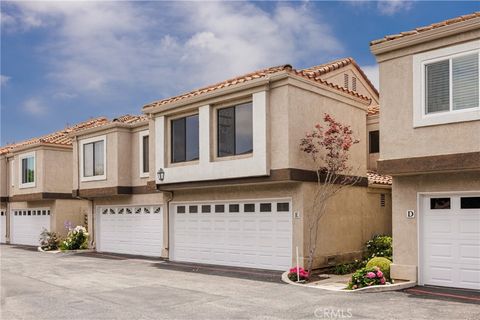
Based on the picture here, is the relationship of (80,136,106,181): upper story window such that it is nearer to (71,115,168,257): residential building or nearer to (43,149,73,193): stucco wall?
(71,115,168,257): residential building

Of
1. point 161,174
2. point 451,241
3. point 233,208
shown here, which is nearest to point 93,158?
point 161,174

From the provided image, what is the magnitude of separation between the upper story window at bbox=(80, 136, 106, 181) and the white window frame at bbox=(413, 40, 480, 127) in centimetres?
1608

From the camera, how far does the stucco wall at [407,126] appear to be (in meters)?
12.2

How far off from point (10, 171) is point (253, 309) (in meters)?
27.7

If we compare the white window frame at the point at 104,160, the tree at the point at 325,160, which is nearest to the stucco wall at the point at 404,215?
the tree at the point at 325,160

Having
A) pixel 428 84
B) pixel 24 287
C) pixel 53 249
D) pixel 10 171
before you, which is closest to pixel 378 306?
pixel 428 84

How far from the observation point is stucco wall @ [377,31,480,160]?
12219 millimetres

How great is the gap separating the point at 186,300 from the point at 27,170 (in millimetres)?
22130

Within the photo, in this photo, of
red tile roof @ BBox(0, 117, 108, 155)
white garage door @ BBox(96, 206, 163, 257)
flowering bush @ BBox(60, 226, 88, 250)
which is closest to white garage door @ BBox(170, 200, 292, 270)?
white garage door @ BBox(96, 206, 163, 257)

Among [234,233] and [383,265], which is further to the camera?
[234,233]

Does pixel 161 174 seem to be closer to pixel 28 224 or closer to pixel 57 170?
pixel 57 170

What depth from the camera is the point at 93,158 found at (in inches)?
1011

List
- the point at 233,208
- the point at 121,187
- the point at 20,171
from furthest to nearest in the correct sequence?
1. the point at 20,171
2. the point at 121,187
3. the point at 233,208

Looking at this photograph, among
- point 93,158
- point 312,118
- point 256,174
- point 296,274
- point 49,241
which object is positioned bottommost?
point 49,241
